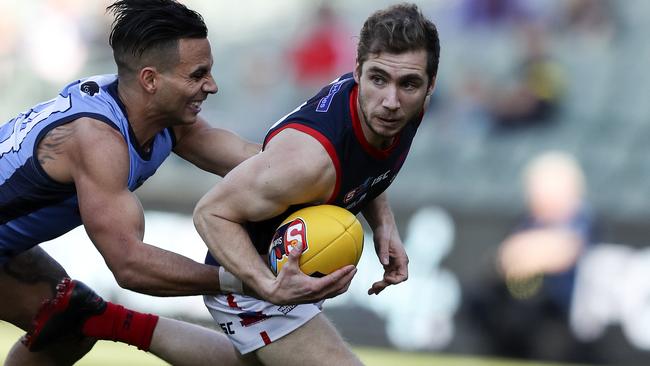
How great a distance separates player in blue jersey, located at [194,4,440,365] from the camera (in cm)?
553

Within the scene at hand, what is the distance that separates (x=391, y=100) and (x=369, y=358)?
17.6ft

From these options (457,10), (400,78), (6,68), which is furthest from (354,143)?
(6,68)

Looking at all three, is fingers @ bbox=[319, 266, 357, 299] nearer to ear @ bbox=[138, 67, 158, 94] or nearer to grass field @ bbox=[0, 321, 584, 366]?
ear @ bbox=[138, 67, 158, 94]

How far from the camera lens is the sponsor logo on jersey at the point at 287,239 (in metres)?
5.47

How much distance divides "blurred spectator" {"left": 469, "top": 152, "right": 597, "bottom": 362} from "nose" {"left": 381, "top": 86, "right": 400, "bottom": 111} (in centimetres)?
557

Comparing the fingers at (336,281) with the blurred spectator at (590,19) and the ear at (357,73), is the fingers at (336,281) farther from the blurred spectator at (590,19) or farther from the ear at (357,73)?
the blurred spectator at (590,19)

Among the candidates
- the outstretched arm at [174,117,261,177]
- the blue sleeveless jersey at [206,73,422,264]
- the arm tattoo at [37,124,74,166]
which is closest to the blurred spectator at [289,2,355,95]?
the outstretched arm at [174,117,261,177]

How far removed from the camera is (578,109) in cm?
1212

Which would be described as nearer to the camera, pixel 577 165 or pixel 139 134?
pixel 139 134

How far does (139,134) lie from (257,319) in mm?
1150

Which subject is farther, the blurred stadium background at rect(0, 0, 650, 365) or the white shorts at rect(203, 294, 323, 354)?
the blurred stadium background at rect(0, 0, 650, 365)

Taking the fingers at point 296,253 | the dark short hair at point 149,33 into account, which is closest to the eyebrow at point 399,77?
the fingers at point 296,253

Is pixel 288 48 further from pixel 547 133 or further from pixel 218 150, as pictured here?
pixel 218 150

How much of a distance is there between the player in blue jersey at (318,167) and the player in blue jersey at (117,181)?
287mm
